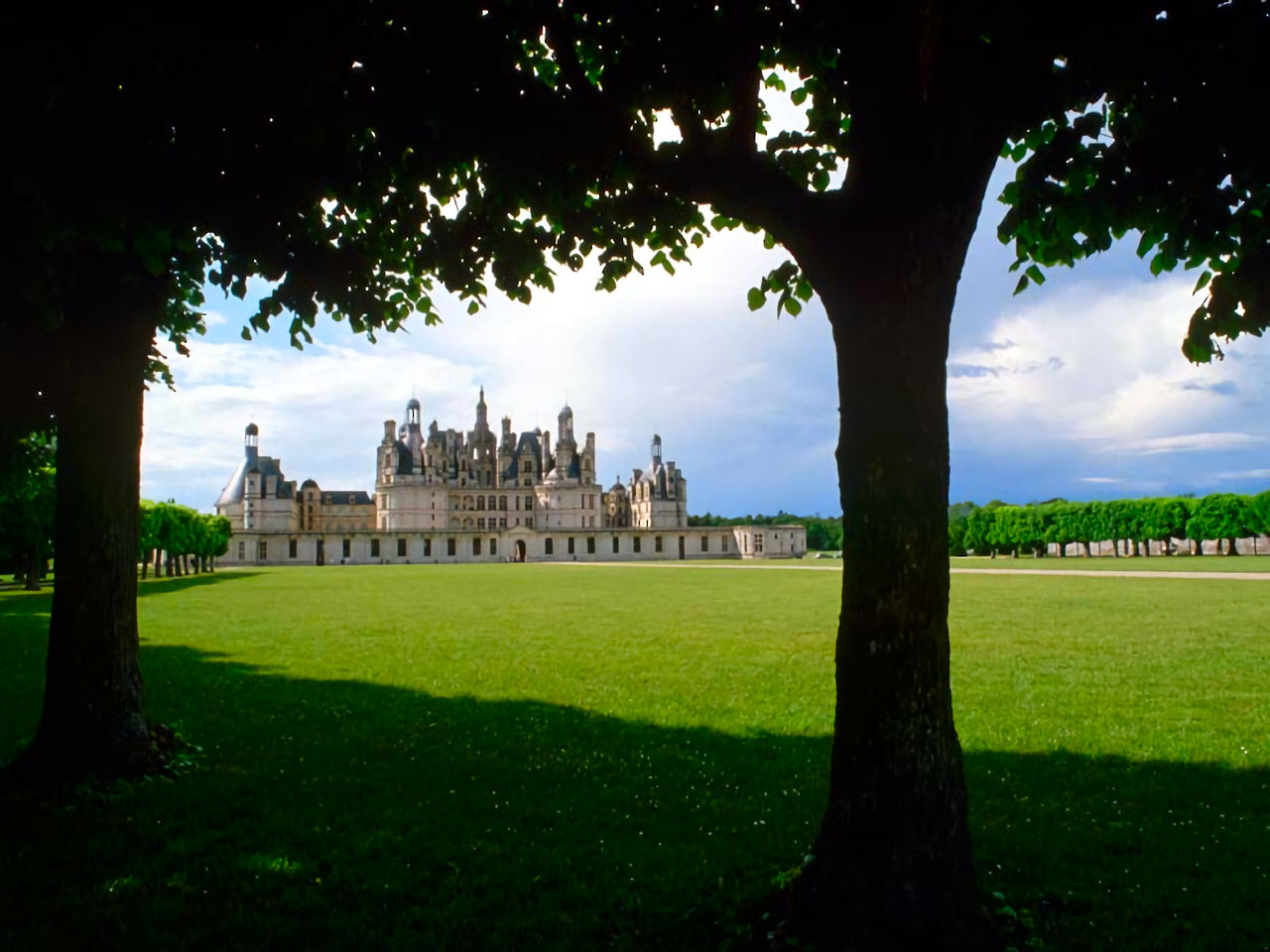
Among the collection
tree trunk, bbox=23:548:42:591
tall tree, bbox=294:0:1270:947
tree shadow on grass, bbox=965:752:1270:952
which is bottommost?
tree shadow on grass, bbox=965:752:1270:952

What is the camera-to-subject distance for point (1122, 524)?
228 ft

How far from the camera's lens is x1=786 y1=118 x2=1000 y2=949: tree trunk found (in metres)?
4.02

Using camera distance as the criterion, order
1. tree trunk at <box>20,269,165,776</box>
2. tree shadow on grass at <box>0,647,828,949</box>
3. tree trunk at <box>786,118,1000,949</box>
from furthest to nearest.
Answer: tree trunk at <box>20,269,165,776</box>, tree shadow on grass at <box>0,647,828,949</box>, tree trunk at <box>786,118,1000,949</box>

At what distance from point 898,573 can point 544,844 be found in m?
2.84

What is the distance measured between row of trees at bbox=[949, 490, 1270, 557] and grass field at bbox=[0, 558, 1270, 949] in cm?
5937

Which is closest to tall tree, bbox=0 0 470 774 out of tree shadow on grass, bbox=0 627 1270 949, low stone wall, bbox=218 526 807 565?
tree shadow on grass, bbox=0 627 1270 949

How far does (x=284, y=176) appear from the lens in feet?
19.0

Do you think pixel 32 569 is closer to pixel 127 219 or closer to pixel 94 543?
pixel 94 543

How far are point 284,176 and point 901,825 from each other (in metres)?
5.19

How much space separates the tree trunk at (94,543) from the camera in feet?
22.0

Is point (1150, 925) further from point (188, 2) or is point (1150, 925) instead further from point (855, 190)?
point (188, 2)

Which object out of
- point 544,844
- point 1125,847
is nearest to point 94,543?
point 544,844

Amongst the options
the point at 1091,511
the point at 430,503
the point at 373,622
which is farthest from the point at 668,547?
the point at 373,622

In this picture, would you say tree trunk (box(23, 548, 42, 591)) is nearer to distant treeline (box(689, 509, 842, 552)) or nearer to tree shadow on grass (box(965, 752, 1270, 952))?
tree shadow on grass (box(965, 752, 1270, 952))
